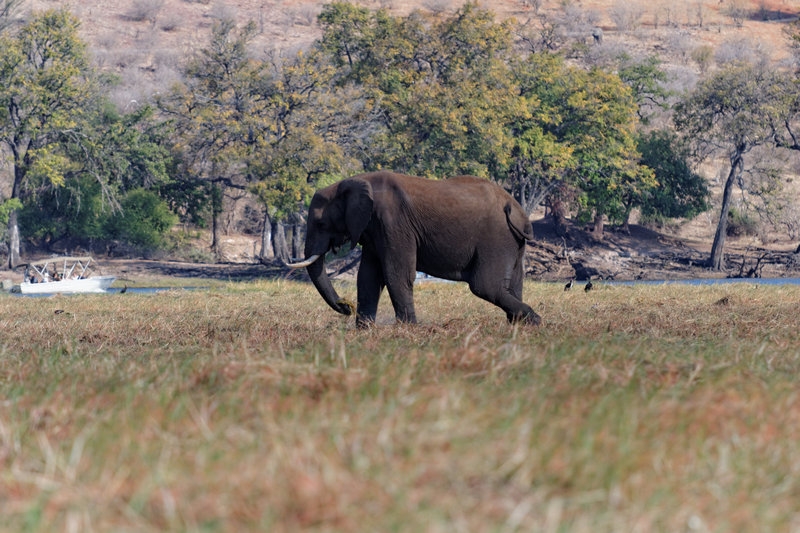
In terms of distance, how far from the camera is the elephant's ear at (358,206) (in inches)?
508

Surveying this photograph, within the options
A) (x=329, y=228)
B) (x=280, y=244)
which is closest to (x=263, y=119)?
(x=280, y=244)

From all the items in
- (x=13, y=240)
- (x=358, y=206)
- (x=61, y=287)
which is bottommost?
(x=13, y=240)

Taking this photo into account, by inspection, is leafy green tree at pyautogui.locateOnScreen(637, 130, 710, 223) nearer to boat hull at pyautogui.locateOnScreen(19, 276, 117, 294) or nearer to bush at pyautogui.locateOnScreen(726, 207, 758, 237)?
bush at pyautogui.locateOnScreen(726, 207, 758, 237)

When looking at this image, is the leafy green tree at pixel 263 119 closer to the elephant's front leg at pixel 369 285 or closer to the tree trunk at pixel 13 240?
the tree trunk at pixel 13 240

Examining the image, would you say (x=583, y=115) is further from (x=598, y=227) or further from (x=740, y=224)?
(x=740, y=224)

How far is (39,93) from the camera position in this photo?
145 ft

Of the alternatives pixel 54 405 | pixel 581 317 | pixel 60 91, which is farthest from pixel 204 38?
pixel 54 405

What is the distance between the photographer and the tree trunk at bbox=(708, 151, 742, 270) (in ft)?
158

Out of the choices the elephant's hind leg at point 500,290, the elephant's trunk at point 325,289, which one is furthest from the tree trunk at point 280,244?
the elephant's hind leg at point 500,290

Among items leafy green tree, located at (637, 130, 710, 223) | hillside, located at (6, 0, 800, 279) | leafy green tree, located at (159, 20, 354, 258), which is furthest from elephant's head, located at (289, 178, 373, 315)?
hillside, located at (6, 0, 800, 279)

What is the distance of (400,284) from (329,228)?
138 cm

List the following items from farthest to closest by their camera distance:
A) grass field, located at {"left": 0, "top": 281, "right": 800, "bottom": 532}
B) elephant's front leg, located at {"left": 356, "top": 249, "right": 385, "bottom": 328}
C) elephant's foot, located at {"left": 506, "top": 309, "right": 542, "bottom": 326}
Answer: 1. elephant's front leg, located at {"left": 356, "top": 249, "right": 385, "bottom": 328}
2. elephant's foot, located at {"left": 506, "top": 309, "right": 542, "bottom": 326}
3. grass field, located at {"left": 0, "top": 281, "right": 800, "bottom": 532}

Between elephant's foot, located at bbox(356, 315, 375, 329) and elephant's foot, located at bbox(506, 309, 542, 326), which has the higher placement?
elephant's foot, located at bbox(506, 309, 542, 326)

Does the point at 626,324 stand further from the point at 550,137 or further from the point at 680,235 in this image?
the point at 680,235
